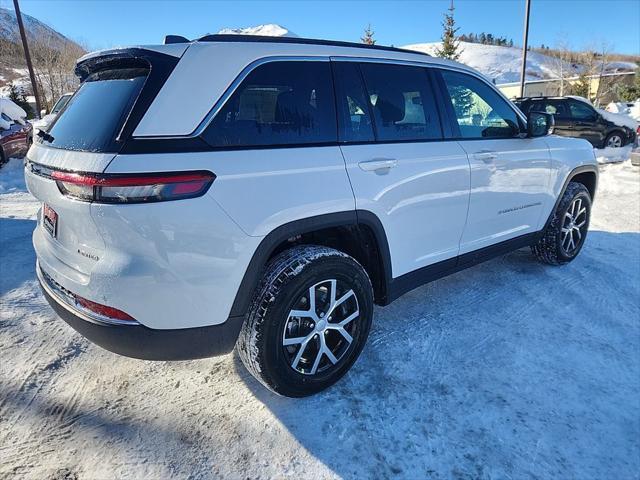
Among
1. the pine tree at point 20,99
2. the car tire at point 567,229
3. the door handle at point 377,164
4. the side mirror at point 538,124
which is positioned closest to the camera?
the door handle at point 377,164

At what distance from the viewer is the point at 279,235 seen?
2.16 metres

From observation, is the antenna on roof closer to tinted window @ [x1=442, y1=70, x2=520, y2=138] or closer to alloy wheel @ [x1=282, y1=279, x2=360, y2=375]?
alloy wheel @ [x1=282, y1=279, x2=360, y2=375]

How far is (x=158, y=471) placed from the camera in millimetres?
1998

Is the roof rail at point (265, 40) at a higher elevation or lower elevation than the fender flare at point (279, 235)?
higher

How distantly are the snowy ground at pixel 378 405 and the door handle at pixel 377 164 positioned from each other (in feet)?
4.05

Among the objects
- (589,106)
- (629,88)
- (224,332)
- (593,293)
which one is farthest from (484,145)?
(629,88)

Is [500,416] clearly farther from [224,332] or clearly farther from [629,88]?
[629,88]

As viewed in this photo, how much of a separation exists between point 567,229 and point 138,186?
13.5 ft

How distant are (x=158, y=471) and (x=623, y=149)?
15151mm

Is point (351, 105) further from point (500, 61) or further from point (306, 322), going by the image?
point (500, 61)

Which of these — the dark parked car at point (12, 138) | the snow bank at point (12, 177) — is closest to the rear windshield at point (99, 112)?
the snow bank at point (12, 177)

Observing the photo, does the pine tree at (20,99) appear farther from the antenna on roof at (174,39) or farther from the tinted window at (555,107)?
the antenna on roof at (174,39)

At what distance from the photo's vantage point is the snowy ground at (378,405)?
206 centimetres

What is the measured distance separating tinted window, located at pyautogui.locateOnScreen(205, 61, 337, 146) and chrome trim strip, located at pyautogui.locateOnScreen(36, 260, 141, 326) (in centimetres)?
93
